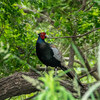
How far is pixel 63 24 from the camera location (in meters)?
3.83

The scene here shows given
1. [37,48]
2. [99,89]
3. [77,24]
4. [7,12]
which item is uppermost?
[7,12]

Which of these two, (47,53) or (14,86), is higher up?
(47,53)

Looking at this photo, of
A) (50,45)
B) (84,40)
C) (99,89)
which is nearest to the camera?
(99,89)

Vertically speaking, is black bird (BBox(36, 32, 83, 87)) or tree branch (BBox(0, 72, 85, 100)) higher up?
black bird (BBox(36, 32, 83, 87))

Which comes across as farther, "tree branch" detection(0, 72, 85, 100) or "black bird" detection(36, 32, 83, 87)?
"black bird" detection(36, 32, 83, 87)

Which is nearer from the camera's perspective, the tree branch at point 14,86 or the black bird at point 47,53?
the tree branch at point 14,86

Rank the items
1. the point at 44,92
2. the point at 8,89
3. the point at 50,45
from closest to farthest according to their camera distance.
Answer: the point at 44,92
the point at 8,89
the point at 50,45

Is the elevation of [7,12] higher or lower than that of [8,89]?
higher

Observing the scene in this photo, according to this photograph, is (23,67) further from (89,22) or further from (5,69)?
(89,22)

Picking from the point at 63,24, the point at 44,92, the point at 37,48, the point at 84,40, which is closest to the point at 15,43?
the point at 37,48

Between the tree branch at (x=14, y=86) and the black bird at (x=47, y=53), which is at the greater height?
the black bird at (x=47, y=53)

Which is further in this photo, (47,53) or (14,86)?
(47,53)

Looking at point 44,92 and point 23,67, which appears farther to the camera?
point 23,67

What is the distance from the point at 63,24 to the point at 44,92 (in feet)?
8.84
